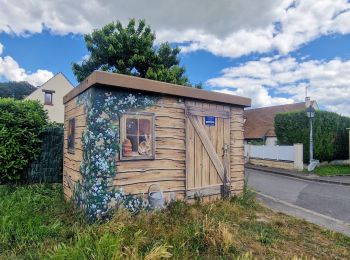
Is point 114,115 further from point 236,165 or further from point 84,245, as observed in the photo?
point 236,165

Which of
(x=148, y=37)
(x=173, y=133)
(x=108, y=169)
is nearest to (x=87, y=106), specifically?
(x=108, y=169)

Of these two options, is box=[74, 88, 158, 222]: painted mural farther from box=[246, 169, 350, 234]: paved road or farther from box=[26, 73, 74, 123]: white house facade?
box=[26, 73, 74, 123]: white house facade

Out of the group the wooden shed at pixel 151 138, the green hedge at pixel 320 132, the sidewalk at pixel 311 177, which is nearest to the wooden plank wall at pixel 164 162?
the wooden shed at pixel 151 138

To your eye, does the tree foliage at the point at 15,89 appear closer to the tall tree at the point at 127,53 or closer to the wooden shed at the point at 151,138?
the tall tree at the point at 127,53

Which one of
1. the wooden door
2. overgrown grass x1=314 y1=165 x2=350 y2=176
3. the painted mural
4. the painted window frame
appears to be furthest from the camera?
overgrown grass x1=314 y1=165 x2=350 y2=176

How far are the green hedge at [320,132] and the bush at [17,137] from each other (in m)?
14.0

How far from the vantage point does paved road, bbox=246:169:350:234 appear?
20.4 feet

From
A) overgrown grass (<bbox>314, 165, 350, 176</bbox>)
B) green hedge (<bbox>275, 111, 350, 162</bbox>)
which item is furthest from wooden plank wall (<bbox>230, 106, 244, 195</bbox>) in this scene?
green hedge (<bbox>275, 111, 350, 162</bbox>)

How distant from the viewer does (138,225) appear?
4.45 metres

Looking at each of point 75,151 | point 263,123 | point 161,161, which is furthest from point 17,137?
point 263,123

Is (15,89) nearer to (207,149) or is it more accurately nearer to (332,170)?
(332,170)

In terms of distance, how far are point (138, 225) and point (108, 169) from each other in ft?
3.77

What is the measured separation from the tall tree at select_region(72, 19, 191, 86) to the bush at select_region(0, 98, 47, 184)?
8591mm

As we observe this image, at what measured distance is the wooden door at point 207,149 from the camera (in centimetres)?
613
